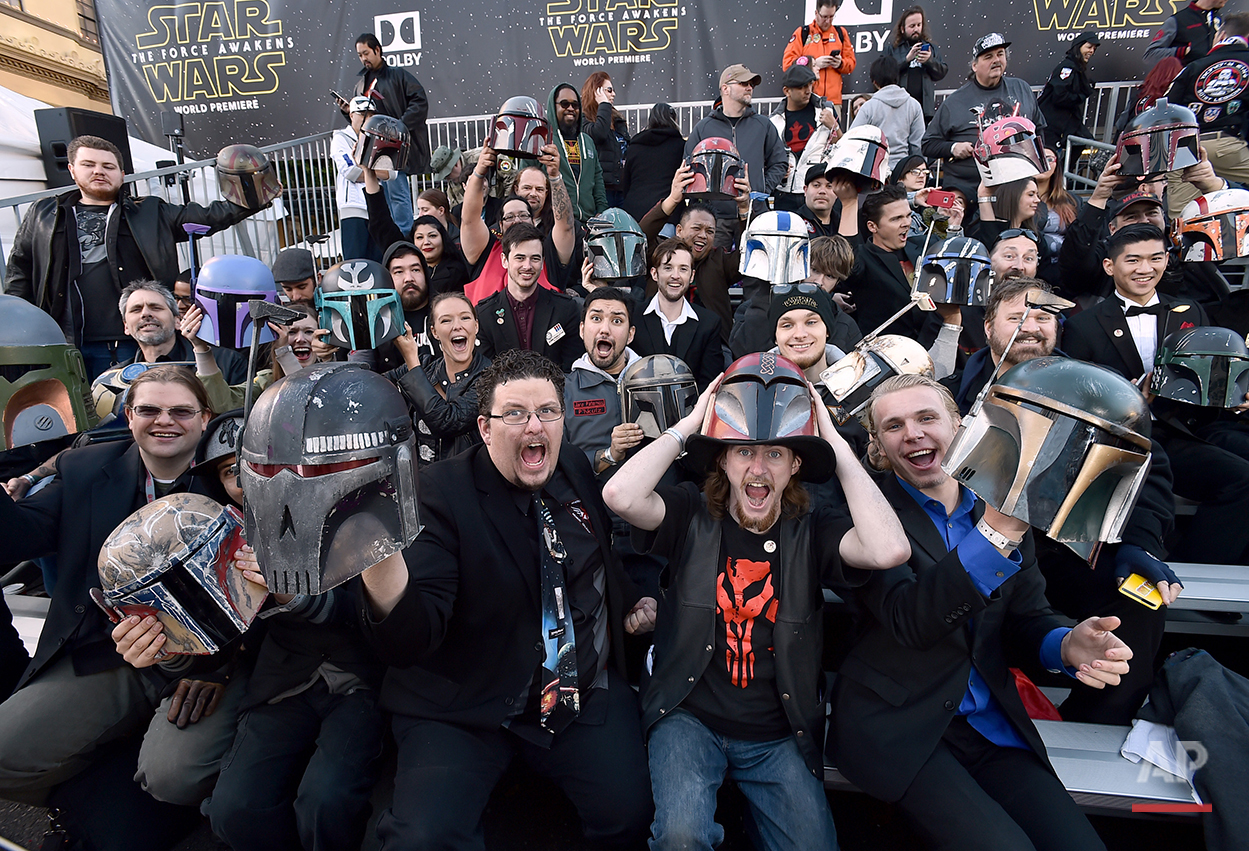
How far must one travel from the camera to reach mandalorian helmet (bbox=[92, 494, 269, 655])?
232 centimetres

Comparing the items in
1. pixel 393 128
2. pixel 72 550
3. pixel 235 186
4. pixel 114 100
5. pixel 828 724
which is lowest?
pixel 828 724

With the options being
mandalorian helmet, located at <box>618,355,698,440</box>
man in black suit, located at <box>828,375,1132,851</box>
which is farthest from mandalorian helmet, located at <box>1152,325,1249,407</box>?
mandalorian helmet, located at <box>618,355,698,440</box>

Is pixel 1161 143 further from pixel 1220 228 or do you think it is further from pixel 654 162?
pixel 654 162

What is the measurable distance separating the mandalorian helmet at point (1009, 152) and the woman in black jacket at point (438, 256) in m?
4.98

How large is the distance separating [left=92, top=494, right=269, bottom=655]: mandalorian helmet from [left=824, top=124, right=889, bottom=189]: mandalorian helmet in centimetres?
535

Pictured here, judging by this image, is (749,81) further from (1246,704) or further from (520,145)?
(1246,704)

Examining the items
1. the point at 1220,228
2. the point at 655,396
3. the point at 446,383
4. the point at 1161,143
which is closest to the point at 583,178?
the point at 446,383

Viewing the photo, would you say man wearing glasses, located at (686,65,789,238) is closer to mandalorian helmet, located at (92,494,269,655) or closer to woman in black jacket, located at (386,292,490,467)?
woman in black jacket, located at (386,292,490,467)

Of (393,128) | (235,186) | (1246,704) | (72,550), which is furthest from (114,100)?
(1246,704)

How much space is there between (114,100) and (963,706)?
48.1ft

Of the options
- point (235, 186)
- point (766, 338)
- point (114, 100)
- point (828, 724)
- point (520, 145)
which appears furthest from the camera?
point (114, 100)

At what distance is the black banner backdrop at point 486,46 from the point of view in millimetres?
9773

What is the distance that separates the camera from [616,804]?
8.65 ft

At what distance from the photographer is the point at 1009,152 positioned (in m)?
6.45
